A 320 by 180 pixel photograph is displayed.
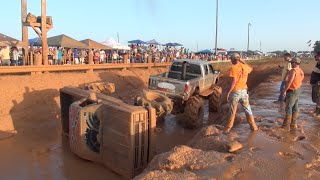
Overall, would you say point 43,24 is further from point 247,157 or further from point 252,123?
point 247,157

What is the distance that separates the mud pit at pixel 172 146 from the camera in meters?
5.61

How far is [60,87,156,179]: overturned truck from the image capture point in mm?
7836

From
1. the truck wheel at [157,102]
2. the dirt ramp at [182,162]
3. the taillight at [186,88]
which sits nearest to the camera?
the dirt ramp at [182,162]

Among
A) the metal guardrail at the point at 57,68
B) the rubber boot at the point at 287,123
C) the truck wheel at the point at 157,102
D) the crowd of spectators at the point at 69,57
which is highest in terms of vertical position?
the crowd of spectators at the point at 69,57

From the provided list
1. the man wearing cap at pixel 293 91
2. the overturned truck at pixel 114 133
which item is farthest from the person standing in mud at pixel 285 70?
the overturned truck at pixel 114 133

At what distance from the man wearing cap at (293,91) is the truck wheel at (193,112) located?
3556mm

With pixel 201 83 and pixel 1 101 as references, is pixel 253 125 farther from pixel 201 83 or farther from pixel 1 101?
pixel 1 101

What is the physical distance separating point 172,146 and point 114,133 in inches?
119

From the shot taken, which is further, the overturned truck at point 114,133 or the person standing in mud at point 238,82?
the overturned truck at point 114,133

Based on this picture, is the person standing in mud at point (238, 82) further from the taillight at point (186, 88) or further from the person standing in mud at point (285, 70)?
the taillight at point (186, 88)

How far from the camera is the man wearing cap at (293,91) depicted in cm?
805

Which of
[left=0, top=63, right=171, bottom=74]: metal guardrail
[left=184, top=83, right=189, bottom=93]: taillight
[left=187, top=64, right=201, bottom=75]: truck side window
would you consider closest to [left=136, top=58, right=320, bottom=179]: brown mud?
[left=184, top=83, right=189, bottom=93]: taillight

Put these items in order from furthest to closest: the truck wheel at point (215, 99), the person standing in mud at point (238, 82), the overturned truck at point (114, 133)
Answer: the truck wheel at point (215, 99) → the overturned truck at point (114, 133) → the person standing in mud at point (238, 82)

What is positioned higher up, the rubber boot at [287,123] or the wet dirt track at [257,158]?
the rubber boot at [287,123]
